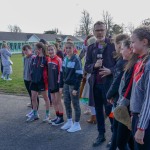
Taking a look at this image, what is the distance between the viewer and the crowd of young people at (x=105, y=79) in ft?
8.20

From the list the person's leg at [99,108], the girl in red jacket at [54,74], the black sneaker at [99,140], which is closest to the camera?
the person's leg at [99,108]

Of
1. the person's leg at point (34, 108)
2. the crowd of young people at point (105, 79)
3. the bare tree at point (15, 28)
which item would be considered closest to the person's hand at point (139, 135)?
A: the crowd of young people at point (105, 79)

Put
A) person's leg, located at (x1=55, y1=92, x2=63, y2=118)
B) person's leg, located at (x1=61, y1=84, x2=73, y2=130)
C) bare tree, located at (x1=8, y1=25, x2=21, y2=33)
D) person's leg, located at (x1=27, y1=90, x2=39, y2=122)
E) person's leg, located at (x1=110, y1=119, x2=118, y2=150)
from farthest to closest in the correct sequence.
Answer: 1. bare tree, located at (x1=8, y1=25, x2=21, y2=33)
2. person's leg, located at (x1=27, y1=90, x2=39, y2=122)
3. person's leg, located at (x1=55, y1=92, x2=63, y2=118)
4. person's leg, located at (x1=61, y1=84, x2=73, y2=130)
5. person's leg, located at (x1=110, y1=119, x2=118, y2=150)

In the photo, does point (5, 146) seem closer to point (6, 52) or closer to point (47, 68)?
point (47, 68)

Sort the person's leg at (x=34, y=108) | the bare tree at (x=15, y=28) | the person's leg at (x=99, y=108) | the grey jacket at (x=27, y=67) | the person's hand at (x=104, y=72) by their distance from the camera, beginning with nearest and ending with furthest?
the person's hand at (x=104, y=72) < the person's leg at (x=99, y=108) < the person's leg at (x=34, y=108) < the grey jacket at (x=27, y=67) < the bare tree at (x=15, y=28)

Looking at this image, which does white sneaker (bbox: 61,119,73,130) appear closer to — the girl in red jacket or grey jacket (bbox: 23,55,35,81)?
the girl in red jacket

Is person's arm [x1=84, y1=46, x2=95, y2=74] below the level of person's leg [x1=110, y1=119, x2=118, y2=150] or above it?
above

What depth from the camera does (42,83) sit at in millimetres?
5859

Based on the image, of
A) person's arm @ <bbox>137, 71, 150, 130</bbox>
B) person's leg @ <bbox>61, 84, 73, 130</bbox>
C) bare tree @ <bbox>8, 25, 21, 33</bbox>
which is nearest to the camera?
person's arm @ <bbox>137, 71, 150, 130</bbox>

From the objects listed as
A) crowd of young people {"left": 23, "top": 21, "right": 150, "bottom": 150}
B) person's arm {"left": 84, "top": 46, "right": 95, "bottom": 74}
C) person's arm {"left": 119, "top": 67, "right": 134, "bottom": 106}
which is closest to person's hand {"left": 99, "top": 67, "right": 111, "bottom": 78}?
crowd of young people {"left": 23, "top": 21, "right": 150, "bottom": 150}

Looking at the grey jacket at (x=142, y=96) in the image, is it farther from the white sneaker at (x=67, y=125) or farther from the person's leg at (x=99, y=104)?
the white sneaker at (x=67, y=125)

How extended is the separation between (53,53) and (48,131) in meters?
1.69

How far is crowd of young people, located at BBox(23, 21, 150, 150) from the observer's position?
250cm

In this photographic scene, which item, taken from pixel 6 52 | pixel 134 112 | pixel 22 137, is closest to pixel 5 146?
pixel 22 137
